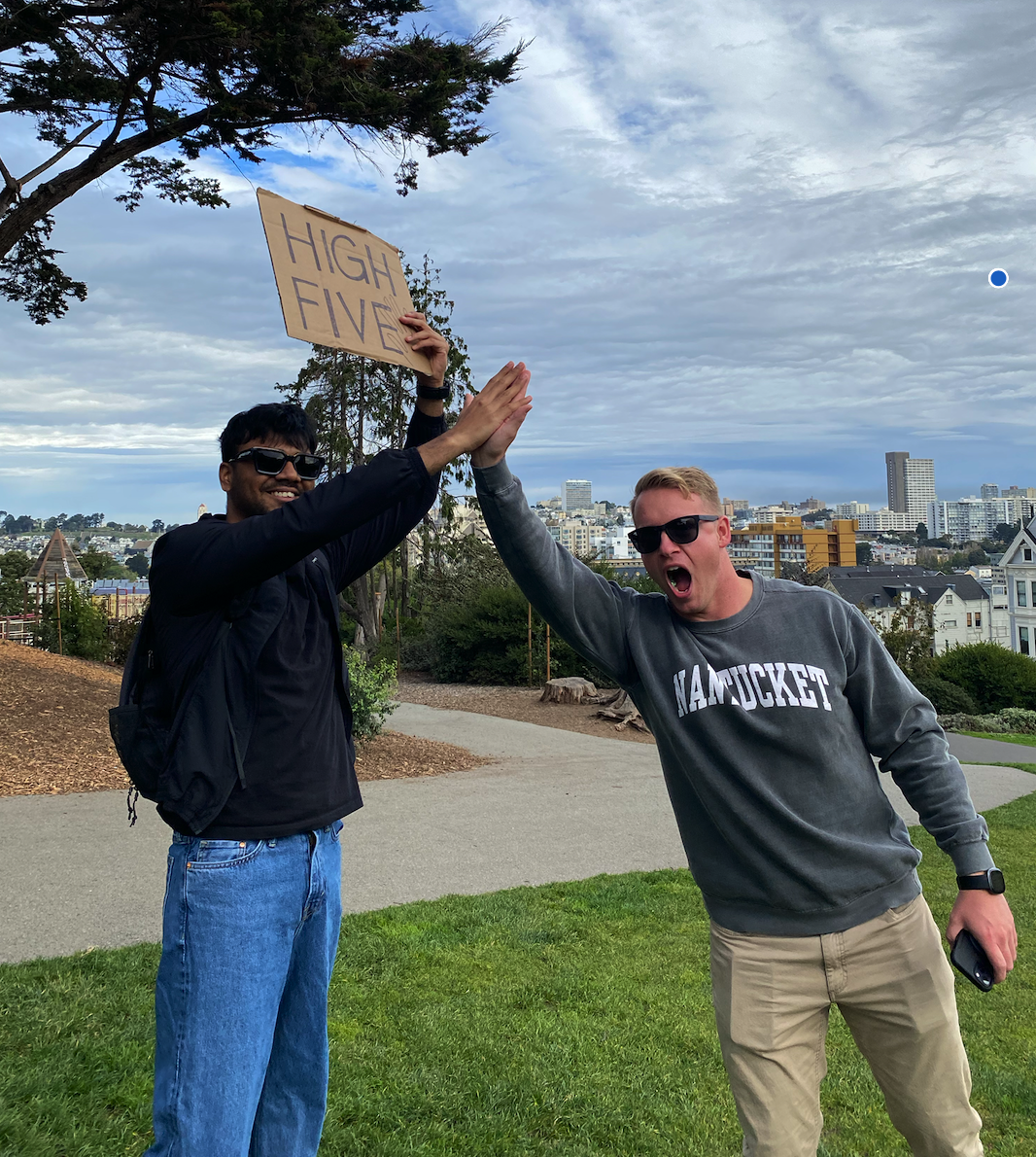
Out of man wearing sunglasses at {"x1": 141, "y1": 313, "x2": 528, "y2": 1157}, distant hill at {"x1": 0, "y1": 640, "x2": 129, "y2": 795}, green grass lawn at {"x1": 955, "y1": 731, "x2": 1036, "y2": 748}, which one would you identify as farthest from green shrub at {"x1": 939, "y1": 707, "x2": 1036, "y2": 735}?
man wearing sunglasses at {"x1": 141, "y1": 313, "x2": 528, "y2": 1157}

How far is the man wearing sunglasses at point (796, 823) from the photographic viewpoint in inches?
94.0

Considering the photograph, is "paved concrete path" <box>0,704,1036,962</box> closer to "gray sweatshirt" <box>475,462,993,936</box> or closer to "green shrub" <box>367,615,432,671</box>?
"gray sweatshirt" <box>475,462,993,936</box>

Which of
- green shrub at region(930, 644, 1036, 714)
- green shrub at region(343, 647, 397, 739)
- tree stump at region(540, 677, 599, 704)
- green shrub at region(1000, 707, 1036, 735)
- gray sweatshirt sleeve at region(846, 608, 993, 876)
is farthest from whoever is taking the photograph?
green shrub at region(930, 644, 1036, 714)

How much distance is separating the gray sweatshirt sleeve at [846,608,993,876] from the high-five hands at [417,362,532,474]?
105 cm

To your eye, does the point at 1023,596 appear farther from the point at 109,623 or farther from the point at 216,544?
the point at 216,544

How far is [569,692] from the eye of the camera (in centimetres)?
1730

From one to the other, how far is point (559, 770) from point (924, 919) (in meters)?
9.14

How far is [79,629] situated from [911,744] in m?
23.0

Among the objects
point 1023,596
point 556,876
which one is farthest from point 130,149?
point 1023,596

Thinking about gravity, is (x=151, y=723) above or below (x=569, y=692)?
above

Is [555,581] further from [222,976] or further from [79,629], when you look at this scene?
[79,629]

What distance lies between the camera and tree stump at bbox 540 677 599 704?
17.2 m

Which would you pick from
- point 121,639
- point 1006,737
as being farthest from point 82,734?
point 1006,737

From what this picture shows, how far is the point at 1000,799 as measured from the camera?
10750 mm
